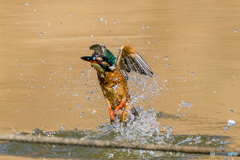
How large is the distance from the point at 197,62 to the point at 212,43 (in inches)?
60.3

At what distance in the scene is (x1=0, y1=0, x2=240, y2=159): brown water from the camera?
4855 millimetres

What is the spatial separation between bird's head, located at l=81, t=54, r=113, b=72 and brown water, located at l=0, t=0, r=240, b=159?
0.81 meters

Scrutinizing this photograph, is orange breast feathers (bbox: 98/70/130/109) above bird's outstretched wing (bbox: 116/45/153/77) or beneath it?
beneath

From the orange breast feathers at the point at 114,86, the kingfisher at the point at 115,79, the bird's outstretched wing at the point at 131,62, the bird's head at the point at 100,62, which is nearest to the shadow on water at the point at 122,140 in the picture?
the kingfisher at the point at 115,79

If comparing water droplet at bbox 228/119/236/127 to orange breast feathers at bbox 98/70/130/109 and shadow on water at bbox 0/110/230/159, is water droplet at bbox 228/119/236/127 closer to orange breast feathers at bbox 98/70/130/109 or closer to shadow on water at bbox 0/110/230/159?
shadow on water at bbox 0/110/230/159

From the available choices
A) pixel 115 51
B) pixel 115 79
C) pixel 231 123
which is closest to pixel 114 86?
pixel 115 79

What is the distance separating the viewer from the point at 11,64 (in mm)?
7574

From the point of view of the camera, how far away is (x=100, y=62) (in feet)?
13.3

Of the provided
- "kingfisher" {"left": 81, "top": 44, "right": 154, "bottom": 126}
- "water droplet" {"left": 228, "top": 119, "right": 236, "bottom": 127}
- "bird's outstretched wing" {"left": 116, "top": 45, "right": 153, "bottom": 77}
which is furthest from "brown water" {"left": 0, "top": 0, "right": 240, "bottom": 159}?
"bird's outstretched wing" {"left": 116, "top": 45, "right": 153, "bottom": 77}

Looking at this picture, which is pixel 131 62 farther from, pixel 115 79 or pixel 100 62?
pixel 100 62

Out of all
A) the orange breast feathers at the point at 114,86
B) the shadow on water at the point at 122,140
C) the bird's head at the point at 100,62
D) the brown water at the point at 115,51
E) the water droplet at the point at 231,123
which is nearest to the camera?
the shadow on water at the point at 122,140

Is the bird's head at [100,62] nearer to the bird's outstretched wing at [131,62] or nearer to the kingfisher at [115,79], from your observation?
the kingfisher at [115,79]

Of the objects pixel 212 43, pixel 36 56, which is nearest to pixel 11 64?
pixel 36 56

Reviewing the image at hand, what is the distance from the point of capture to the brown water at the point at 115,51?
486cm
